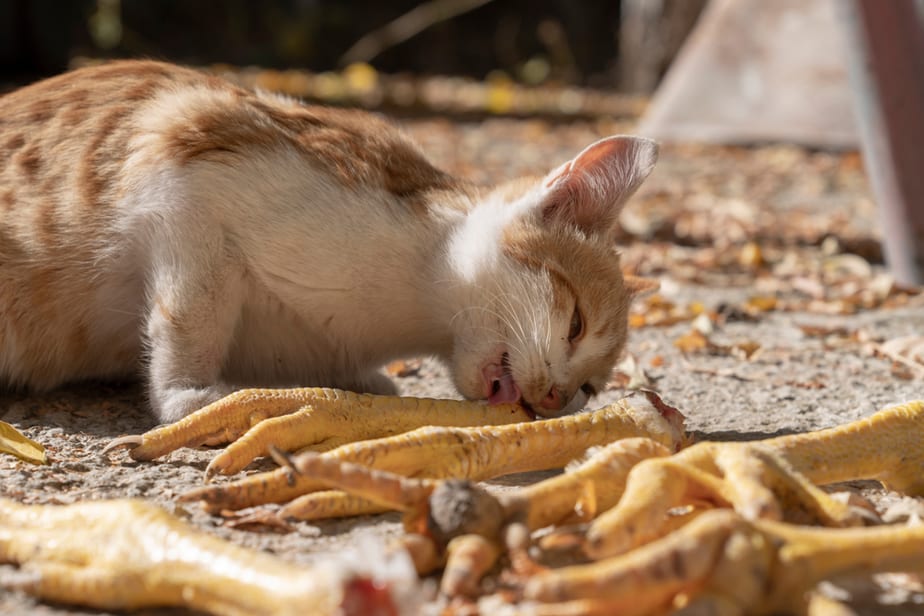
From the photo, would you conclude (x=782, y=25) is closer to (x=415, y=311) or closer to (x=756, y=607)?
(x=415, y=311)

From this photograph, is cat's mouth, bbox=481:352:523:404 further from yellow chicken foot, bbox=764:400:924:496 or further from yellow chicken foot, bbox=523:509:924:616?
yellow chicken foot, bbox=523:509:924:616

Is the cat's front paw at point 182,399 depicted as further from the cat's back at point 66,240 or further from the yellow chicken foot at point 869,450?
the yellow chicken foot at point 869,450

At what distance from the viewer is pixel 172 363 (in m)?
2.80

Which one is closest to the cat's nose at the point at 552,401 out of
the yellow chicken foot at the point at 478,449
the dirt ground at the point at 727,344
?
the yellow chicken foot at the point at 478,449

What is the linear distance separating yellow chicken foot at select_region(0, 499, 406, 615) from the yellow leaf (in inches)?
18.4

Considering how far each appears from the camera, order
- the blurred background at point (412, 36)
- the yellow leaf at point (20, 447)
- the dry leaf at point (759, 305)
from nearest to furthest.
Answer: the yellow leaf at point (20, 447) → the dry leaf at point (759, 305) → the blurred background at point (412, 36)

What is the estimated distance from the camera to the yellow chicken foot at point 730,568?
59.7 inches

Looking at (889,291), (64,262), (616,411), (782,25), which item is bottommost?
(889,291)

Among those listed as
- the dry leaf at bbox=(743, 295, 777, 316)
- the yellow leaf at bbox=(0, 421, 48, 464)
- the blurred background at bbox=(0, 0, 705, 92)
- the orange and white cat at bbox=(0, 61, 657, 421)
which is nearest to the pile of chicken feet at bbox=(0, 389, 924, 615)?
the yellow leaf at bbox=(0, 421, 48, 464)

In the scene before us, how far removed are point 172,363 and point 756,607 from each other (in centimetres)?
170

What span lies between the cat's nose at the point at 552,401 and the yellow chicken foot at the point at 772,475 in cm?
67

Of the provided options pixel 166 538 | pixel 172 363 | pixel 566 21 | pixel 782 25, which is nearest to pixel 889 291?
pixel 172 363

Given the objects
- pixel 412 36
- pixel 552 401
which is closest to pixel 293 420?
pixel 552 401

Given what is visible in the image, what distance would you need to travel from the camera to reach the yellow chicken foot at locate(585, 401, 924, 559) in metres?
1.78
